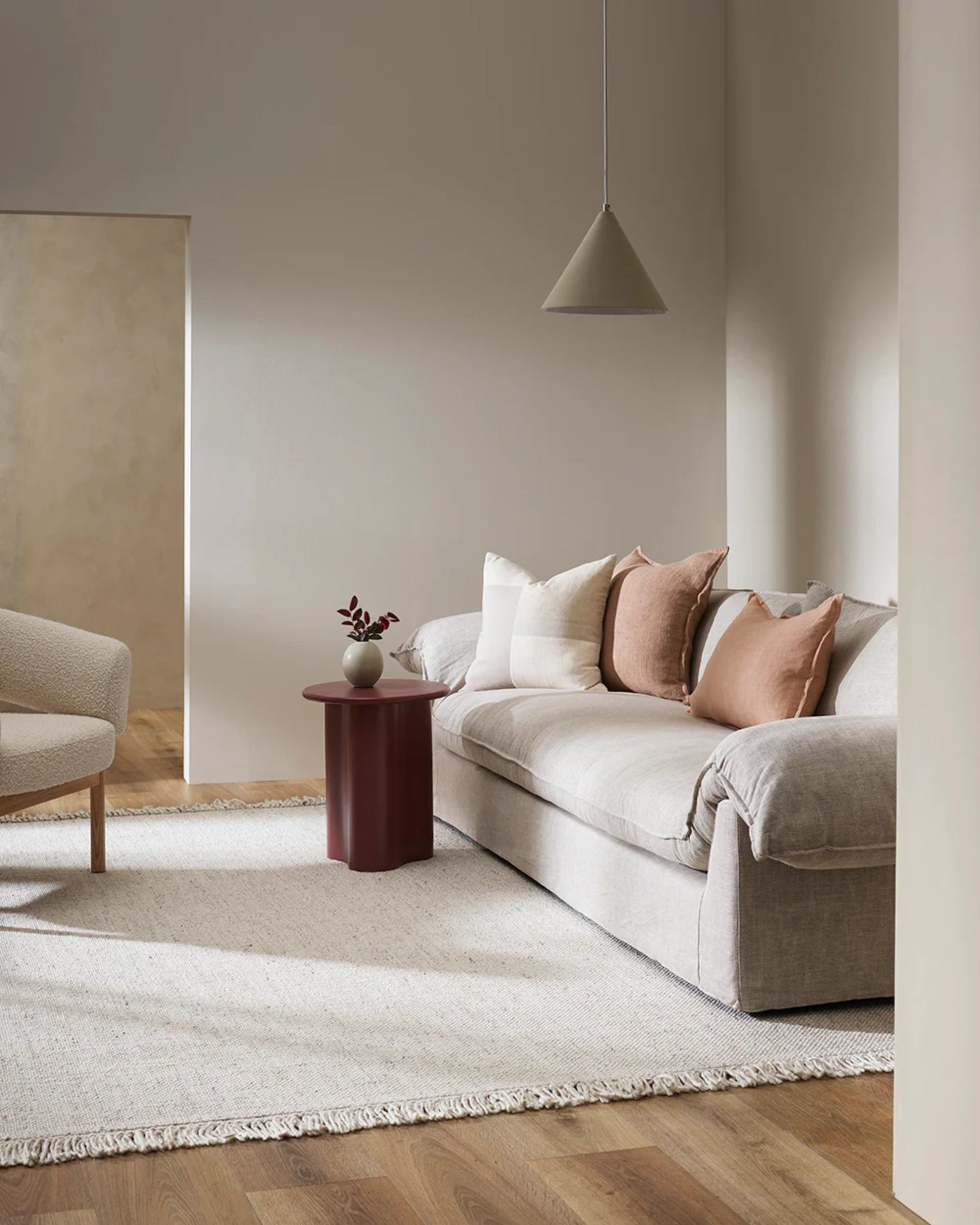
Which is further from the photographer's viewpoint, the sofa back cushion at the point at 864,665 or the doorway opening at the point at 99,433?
the doorway opening at the point at 99,433

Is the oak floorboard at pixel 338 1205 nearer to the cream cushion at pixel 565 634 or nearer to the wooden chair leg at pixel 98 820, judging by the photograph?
the wooden chair leg at pixel 98 820

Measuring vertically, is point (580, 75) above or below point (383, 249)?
above

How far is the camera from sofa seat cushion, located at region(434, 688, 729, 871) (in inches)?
125

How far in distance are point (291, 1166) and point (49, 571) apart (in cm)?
584

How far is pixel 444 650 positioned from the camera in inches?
200

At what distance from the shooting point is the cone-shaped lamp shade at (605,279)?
169 inches

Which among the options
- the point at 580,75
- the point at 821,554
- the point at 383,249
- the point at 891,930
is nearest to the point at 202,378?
the point at 383,249

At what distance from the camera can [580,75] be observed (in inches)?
235

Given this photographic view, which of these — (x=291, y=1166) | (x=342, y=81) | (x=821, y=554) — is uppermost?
(x=342, y=81)

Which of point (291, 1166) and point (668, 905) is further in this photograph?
point (668, 905)

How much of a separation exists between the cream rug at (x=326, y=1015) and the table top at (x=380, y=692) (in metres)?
0.51

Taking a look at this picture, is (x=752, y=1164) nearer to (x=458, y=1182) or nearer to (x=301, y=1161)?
(x=458, y=1182)

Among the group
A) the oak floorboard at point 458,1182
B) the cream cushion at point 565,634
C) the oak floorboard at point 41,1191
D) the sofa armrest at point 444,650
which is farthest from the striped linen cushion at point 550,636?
the oak floorboard at point 41,1191

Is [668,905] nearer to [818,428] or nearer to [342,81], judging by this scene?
[818,428]
